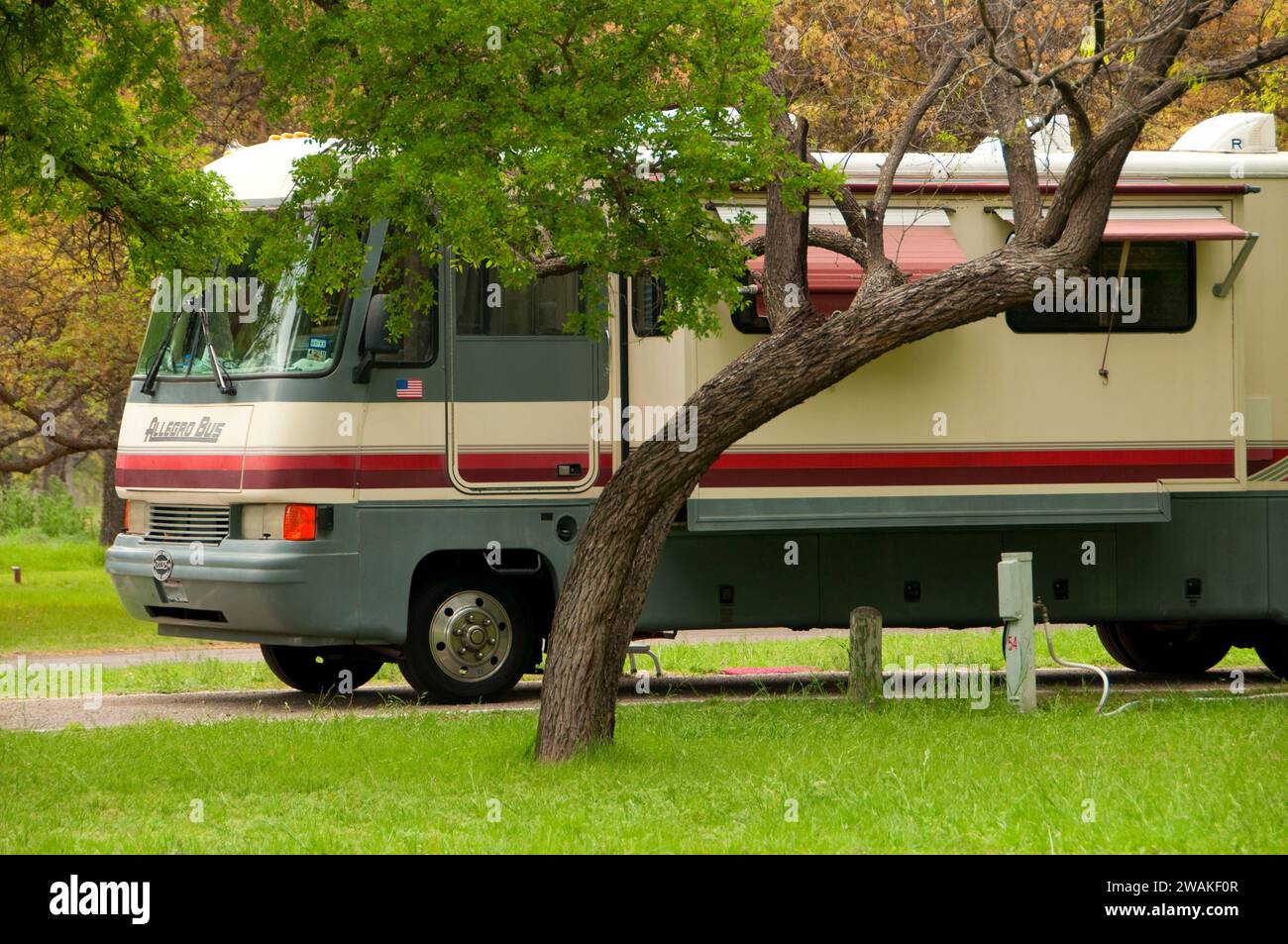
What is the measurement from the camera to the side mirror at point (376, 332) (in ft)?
39.2

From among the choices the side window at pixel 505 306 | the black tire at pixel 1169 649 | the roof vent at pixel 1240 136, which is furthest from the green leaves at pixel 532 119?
the black tire at pixel 1169 649

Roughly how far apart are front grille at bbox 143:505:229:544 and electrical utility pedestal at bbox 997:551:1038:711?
206 inches

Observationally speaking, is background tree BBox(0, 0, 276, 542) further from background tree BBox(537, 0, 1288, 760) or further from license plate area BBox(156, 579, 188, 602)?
background tree BBox(537, 0, 1288, 760)

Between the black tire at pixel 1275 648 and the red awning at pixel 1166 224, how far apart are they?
326cm

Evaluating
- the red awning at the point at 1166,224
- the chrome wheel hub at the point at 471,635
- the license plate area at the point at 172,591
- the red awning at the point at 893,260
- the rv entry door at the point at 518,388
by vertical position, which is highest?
the red awning at the point at 1166,224

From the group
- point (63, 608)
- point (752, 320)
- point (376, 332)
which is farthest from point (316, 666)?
point (63, 608)

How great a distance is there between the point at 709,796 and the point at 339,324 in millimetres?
5171

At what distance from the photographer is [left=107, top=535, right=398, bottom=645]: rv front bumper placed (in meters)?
11.9

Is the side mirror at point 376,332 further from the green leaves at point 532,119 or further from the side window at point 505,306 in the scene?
the green leaves at point 532,119

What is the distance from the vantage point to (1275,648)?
14.3m

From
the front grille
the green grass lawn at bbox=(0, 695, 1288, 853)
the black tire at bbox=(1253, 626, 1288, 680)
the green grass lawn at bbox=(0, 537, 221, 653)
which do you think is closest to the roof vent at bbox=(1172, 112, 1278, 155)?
the black tire at bbox=(1253, 626, 1288, 680)

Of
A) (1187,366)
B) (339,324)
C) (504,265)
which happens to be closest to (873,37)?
(1187,366)

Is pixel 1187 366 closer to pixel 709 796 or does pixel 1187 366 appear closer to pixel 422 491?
pixel 422 491

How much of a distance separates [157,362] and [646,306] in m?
3.50
